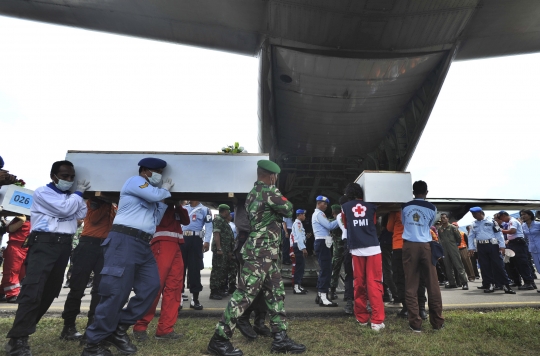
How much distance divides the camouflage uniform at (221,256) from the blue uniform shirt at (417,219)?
3258 mm

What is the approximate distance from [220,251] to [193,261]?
677mm

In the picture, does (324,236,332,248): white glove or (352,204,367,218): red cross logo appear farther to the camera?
(324,236,332,248): white glove

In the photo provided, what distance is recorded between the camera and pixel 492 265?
682 cm

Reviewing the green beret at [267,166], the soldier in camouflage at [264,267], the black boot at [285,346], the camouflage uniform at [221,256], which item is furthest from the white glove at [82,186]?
the camouflage uniform at [221,256]

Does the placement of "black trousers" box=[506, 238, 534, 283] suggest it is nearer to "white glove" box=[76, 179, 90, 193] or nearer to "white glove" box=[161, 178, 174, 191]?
"white glove" box=[161, 178, 174, 191]

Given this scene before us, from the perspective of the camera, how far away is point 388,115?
612cm

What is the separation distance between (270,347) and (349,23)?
370cm

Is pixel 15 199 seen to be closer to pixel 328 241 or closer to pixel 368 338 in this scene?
pixel 328 241

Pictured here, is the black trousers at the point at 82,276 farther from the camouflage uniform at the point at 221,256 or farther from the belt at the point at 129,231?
the camouflage uniform at the point at 221,256

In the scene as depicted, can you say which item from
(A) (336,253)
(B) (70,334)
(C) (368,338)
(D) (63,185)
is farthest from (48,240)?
(A) (336,253)

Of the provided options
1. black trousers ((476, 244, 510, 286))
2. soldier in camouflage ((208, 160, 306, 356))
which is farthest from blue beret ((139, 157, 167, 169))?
black trousers ((476, 244, 510, 286))

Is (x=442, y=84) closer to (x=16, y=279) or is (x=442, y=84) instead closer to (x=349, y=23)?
(x=349, y=23)

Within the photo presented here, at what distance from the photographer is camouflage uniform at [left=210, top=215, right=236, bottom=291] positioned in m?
5.90

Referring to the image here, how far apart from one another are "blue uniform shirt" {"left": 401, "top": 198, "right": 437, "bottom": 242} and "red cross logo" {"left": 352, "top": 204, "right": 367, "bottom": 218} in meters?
0.47
